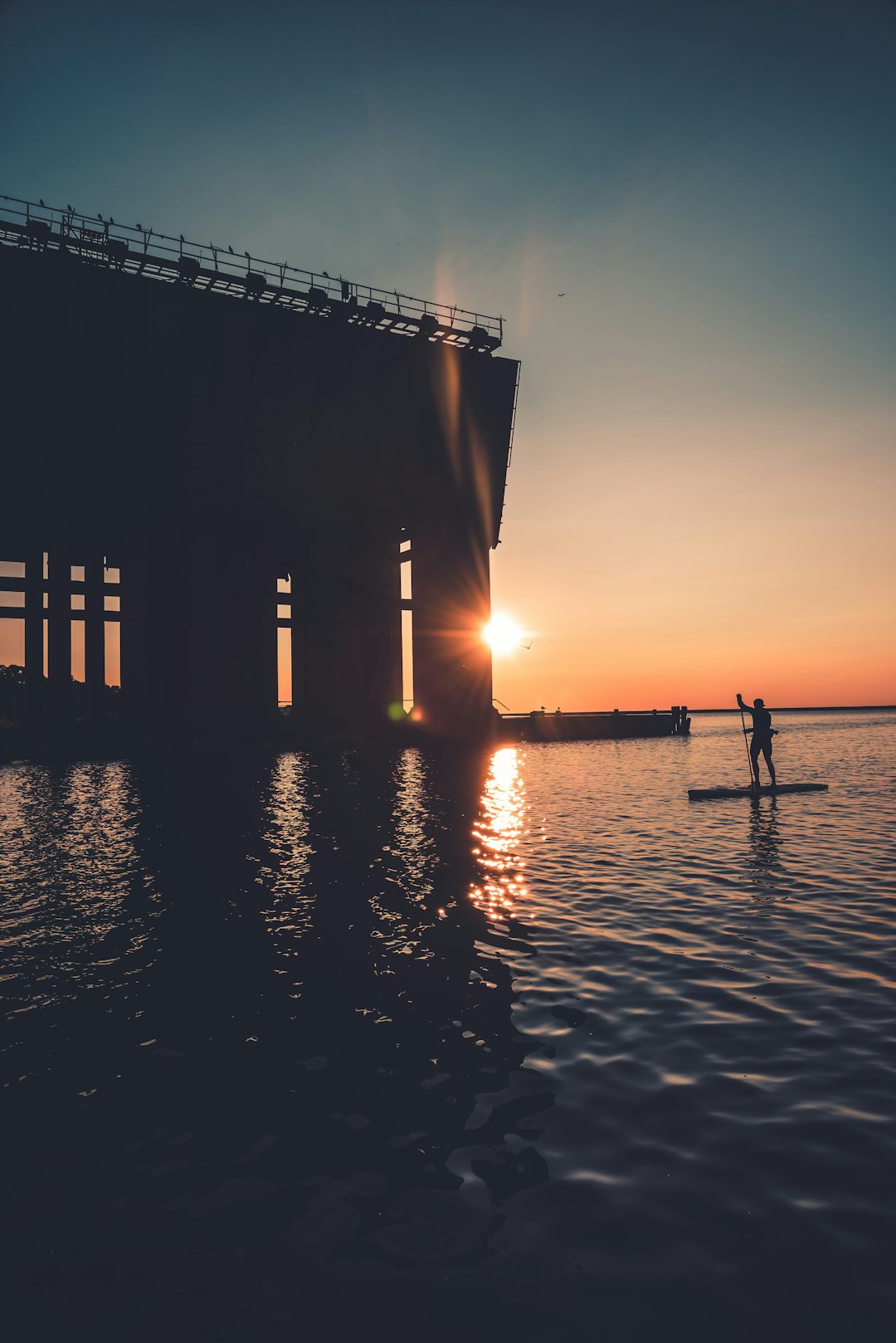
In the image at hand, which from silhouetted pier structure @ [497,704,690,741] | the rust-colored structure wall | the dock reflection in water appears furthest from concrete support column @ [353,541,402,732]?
the dock reflection in water

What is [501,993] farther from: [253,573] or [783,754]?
[783,754]

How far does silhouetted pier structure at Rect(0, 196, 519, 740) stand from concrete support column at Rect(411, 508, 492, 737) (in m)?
0.12

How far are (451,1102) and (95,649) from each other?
120 feet

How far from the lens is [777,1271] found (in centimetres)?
337

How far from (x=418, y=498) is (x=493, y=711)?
15005mm

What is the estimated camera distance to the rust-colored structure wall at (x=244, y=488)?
3388 cm

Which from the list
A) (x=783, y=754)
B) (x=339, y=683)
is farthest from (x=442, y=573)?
(x=783, y=754)

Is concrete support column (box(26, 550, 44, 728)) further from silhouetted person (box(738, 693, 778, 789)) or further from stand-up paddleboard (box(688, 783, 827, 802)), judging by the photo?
silhouetted person (box(738, 693, 778, 789))

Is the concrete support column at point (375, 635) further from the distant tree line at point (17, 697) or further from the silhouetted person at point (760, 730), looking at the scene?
the silhouetted person at point (760, 730)

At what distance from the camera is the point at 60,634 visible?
3609 cm

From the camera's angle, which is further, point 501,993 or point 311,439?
point 311,439

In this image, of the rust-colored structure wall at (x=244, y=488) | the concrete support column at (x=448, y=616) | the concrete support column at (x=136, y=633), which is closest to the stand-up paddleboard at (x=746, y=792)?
the concrete support column at (x=448, y=616)

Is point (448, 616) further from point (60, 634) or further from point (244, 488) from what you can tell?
point (60, 634)

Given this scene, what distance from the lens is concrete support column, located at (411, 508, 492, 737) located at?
4381cm
